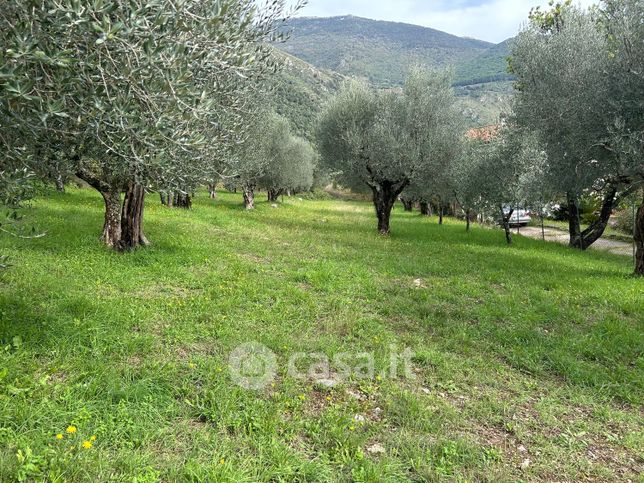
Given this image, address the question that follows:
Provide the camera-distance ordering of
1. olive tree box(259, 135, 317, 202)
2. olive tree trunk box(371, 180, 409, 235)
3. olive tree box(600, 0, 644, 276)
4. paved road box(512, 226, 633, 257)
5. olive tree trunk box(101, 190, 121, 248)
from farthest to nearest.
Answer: olive tree box(259, 135, 317, 202)
paved road box(512, 226, 633, 257)
olive tree trunk box(371, 180, 409, 235)
olive tree trunk box(101, 190, 121, 248)
olive tree box(600, 0, 644, 276)

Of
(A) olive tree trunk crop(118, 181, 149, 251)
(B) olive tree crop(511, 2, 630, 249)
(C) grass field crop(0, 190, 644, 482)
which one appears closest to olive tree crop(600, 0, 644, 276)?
(B) olive tree crop(511, 2, 630, 249)

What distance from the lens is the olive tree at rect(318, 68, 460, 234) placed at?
75.3 ft

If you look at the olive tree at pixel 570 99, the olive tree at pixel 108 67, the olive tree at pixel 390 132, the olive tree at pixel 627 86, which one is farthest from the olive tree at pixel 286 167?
the olive tree at pixel 108 67

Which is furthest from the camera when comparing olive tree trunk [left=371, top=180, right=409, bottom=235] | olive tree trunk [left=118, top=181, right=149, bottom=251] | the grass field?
olive tree trunk [left=371, top=180, right=409, bottom=235]

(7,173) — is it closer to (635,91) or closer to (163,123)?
(163,123)

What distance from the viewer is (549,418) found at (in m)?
5.88

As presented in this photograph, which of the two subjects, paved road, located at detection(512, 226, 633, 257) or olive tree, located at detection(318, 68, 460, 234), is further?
paved road, located at detection(512, 226, 633, 257)

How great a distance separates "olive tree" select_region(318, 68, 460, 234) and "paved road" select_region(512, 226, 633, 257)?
13.7 metres

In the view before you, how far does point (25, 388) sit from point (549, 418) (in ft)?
22.5

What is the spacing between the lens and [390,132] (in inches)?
904

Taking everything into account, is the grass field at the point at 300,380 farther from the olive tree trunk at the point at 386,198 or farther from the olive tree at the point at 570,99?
the olive tree trunk at the point at 386,198

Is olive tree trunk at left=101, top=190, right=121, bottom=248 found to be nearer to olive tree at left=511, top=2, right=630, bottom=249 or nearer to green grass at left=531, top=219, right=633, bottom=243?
olive tree at left=511, top=2, right=630, bottom=249

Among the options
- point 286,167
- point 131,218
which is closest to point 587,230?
point 131,218

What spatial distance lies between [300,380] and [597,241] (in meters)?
36.3
